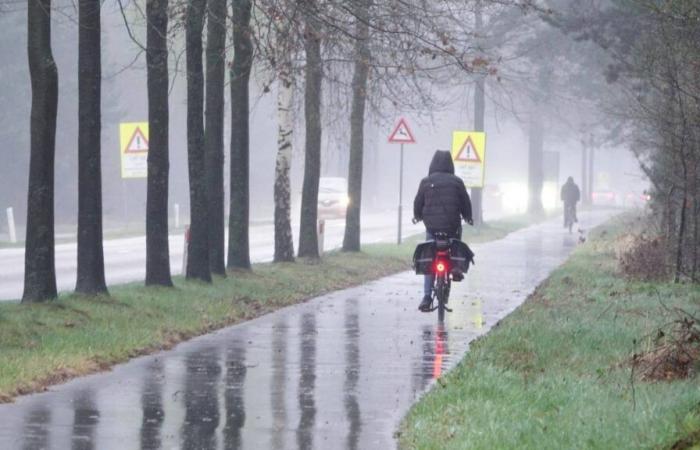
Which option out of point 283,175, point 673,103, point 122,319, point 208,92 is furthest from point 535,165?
point 122,319

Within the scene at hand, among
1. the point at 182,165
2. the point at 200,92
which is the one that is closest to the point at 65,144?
the point at 182,165

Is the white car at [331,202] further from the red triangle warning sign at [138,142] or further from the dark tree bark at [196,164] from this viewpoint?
the dark tree bark at [196,164]

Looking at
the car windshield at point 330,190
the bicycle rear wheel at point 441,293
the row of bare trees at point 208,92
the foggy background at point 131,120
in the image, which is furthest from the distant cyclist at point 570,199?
the bicycle rear wheel at point 441,293

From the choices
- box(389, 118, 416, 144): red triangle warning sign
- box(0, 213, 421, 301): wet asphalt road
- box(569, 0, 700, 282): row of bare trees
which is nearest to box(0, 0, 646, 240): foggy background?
box(389, 118, 416, 144): red triangle warning sign

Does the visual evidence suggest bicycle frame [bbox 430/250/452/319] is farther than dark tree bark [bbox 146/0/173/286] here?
No

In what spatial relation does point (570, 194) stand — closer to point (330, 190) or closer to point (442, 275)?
point (330, 190)

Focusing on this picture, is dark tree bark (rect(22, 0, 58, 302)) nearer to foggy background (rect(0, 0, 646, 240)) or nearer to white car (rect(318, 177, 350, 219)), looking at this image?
foggy background (rect(0, 0, 646, 240))

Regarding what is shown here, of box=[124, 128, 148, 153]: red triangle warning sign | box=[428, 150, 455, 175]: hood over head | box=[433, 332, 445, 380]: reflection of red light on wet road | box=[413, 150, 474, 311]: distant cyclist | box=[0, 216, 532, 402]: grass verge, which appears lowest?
box=[433, 332, 445, 380]: reflection of red light on wet road

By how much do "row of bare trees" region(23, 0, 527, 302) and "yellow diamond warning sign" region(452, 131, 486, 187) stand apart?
42.0ft

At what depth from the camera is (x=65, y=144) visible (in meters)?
61.8

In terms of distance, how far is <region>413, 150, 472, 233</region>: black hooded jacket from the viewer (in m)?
18.1

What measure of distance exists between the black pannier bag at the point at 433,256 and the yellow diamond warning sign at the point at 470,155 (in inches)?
832

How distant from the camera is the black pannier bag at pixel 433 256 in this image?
18203 mm

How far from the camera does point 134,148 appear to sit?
111 feet
